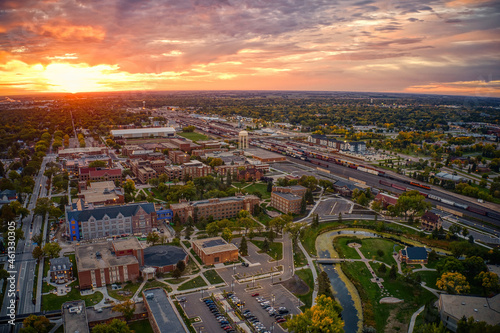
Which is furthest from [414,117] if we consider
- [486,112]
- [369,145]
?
[369,145]

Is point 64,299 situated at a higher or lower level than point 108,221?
lower

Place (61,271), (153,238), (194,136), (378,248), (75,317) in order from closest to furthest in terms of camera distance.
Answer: (75,317) → (61,271) → (153,238) → (378,248) → (194,136)

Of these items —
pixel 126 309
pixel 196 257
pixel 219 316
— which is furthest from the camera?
pixel 196 257

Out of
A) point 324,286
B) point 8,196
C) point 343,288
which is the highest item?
point 8,196

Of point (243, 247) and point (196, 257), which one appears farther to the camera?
point (243, 247)

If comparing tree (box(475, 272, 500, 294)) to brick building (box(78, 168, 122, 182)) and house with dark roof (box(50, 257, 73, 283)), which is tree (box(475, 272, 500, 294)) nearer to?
house with dark roof (box(50, 257, 73, 283))

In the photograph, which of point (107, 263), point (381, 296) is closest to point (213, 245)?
point (107, 263)

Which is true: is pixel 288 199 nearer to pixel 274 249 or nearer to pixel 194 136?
pixel 274 249
